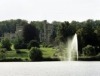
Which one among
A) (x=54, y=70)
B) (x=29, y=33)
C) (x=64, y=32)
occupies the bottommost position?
(x=54, y=70)

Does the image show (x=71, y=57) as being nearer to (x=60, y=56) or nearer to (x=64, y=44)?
(x=60, y=56)

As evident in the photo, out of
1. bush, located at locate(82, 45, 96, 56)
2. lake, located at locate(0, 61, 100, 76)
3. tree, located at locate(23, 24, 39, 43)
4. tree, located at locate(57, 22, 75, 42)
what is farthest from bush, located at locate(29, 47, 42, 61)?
tree, located at locate(23, 24, 39, 43)

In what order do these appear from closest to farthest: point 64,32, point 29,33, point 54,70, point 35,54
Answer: point 54,70 → point 35,54 → point 64,32 → point 29,33

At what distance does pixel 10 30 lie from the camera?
571ft

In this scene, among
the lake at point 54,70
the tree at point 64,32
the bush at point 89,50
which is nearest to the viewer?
the lake at point 54,70

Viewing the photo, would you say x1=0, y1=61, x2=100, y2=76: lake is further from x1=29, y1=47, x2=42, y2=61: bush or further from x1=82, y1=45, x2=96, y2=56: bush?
x1=82, y1=45, x2=96, y2=56: bush

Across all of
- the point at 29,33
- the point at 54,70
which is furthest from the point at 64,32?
the point at 54,70

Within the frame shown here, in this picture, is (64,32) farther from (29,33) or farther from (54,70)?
(54,70)

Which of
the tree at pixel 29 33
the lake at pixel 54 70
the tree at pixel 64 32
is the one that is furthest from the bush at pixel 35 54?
the tree at pixel 29 33

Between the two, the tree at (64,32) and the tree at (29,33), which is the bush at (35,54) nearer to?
the tree at (64,32)

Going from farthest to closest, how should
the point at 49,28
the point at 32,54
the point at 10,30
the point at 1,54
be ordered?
the point at 10,30, the point at 49,28, the point at 1,54, the point at 32,54

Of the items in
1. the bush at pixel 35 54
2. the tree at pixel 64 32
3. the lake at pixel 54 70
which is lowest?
the lake at pixel 54 70

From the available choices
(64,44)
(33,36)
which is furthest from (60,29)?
(33,36)

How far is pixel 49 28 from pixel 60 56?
7584 cm
